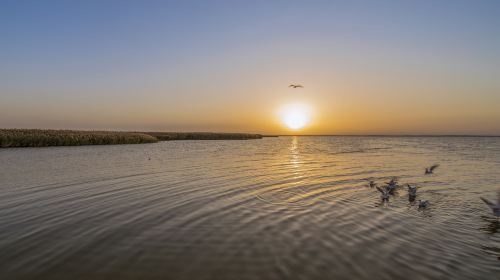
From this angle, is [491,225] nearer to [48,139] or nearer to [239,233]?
[239,233]

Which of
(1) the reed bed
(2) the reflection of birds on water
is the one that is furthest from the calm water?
(1) the reed bed

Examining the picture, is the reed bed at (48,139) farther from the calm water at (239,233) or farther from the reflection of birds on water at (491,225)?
the reflection of birds on water at (491,225)

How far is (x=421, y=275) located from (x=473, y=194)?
389 inches

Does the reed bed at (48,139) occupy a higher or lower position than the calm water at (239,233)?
higher

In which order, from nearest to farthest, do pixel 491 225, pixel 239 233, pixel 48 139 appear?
pixel 239 233, pixel 491 225, pixel 48 139

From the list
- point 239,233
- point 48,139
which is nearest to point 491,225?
point 239,233

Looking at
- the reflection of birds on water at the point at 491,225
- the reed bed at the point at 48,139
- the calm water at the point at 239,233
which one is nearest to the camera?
the calm water at the point at 239,233

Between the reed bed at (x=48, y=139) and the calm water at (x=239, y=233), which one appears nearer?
the calm water at (x=239, y=233)

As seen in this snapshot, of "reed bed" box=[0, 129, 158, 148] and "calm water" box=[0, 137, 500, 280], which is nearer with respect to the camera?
"calm water" box=[0, 137, 500, 280]

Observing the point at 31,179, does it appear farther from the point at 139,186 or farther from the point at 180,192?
the point at 180,192

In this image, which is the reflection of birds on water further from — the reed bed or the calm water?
the reed bed

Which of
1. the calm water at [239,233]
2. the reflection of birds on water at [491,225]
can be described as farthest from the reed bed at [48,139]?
the reflection of birds on water at [491,225]

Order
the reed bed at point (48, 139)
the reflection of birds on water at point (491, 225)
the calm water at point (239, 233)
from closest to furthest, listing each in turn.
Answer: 1. the calm water at point (239, 233)
2. the reflection of birds on water at point (491, 225)
3. the reed bed at point (48, 139)

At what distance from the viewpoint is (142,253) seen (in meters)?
6.00
